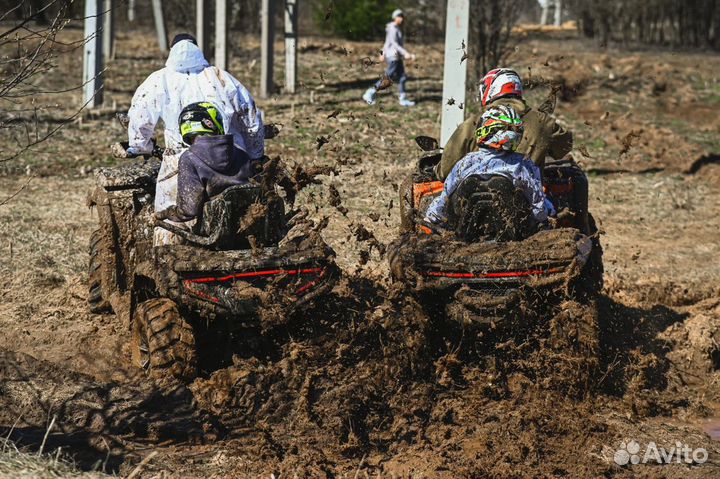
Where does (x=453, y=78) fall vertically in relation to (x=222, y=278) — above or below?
above

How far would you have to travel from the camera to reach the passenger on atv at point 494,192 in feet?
20.2

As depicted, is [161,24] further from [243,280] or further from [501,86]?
[243,280]

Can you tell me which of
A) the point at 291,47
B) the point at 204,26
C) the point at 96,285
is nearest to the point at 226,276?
the point at 96,285

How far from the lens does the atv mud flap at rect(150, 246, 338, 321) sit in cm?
596

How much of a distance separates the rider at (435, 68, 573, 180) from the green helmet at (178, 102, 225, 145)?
63.9 inches

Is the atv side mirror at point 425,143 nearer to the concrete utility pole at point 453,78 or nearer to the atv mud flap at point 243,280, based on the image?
the atv mud flap at point 243,280

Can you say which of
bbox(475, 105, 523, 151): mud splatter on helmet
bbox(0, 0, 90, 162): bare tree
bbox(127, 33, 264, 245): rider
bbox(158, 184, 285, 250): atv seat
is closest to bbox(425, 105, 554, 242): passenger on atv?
bbox(475, 105, 523, 151): mud splatter on helmet

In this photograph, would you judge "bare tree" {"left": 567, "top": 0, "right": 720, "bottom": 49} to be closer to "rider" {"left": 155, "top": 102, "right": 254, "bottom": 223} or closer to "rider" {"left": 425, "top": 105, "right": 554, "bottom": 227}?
"rider" {"left": 425, "top": 105, "right": 554, "bottom": 227}

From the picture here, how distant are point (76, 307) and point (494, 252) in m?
3.68

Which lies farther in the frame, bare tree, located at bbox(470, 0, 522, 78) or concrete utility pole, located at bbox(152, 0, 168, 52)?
concrete utility pole, located at bbox(152, 0, 168, 52)

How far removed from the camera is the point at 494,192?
6.14m

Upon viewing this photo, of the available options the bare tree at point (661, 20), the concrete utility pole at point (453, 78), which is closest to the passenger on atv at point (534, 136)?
the concrete utility pole at point (453, 78)

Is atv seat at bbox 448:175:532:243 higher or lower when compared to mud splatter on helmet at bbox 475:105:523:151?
lower

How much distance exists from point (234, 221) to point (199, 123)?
0.73 meters
